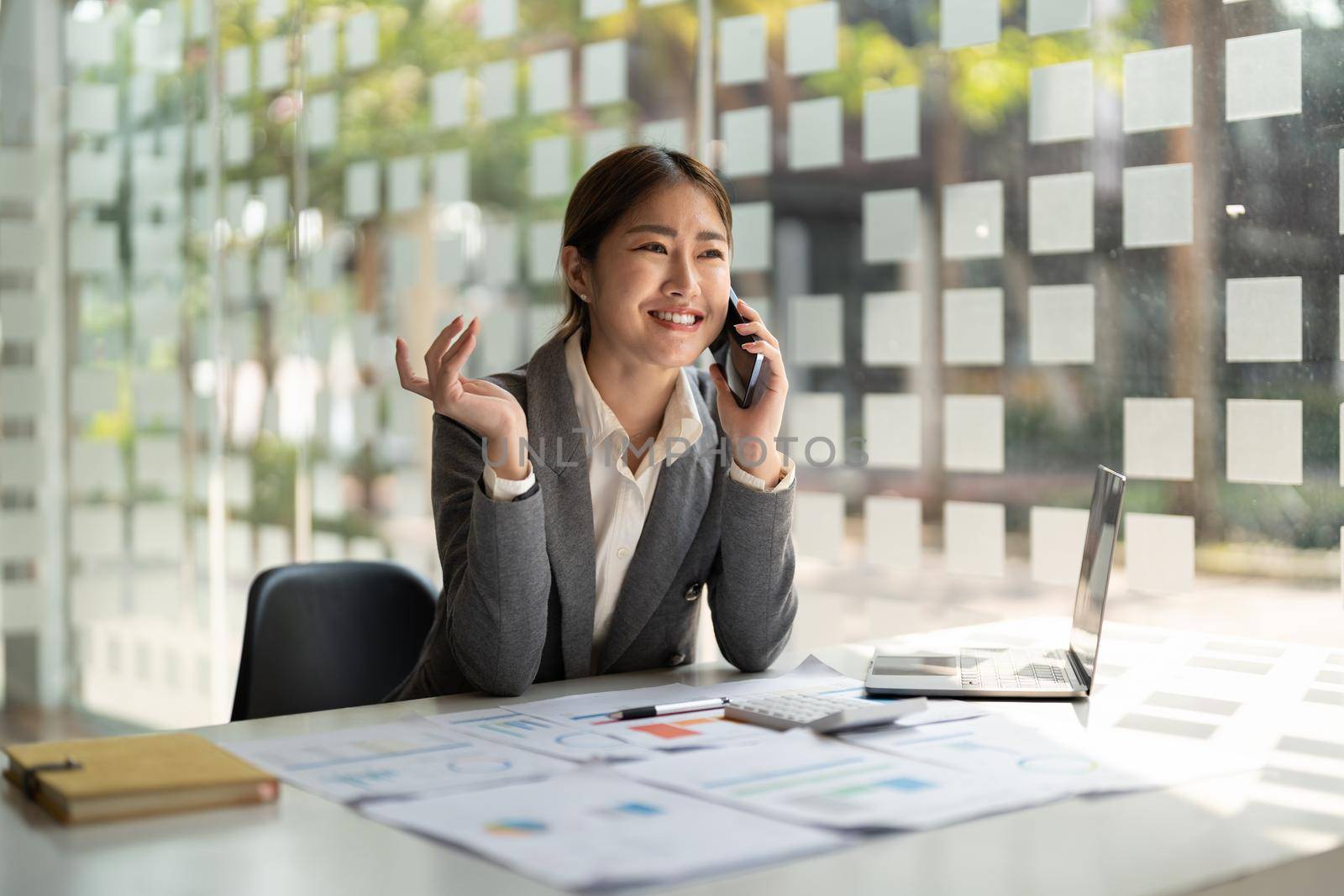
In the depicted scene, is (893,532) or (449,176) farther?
(449,176)

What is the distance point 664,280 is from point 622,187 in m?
0.16

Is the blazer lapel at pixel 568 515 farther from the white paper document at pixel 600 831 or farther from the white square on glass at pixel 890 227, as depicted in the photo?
the white square on glass at pixel 890 227

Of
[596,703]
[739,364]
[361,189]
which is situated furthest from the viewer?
[361,189]

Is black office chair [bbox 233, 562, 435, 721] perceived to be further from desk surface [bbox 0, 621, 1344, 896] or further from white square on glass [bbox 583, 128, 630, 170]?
white square on glass [bbox 583, 128, 630, 170]

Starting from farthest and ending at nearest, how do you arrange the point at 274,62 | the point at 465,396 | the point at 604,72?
the point at 274,62, the point at 604,72, the point at 465,396

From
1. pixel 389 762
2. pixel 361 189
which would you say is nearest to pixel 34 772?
pixel 389 762

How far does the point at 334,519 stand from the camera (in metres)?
4.60

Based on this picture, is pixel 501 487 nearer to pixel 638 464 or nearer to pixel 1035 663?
pixel 638 464

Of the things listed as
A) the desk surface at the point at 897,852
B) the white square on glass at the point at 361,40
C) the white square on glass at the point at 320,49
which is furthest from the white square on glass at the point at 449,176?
the desk surface at the point at 897,852

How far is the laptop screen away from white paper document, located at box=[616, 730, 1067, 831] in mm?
510

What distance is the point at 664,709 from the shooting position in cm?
161

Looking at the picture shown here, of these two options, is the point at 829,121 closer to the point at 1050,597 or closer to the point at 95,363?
the point at 1050,597

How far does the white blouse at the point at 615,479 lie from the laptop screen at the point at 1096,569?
454 mm

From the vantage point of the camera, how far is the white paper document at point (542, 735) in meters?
1.41
